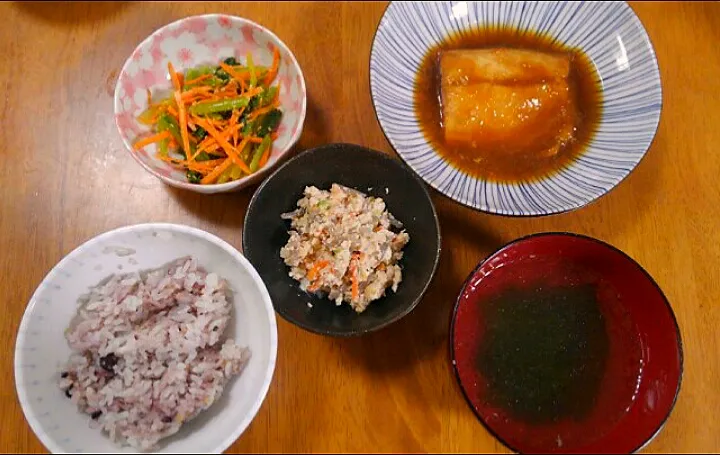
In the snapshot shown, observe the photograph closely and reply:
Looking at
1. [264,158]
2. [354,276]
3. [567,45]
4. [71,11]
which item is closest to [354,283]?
[354,276]

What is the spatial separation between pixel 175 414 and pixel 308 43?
3.48 feet

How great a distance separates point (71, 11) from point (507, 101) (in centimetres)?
128

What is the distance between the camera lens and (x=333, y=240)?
4.41 ft

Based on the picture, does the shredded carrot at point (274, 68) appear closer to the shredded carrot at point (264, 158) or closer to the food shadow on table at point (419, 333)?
the shredded carrot at point (264, 158)

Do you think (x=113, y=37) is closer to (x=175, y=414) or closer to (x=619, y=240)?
(x=175, y=414)

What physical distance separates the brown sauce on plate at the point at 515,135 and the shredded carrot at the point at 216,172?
1.65 feet

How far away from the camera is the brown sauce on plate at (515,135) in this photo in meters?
1.52

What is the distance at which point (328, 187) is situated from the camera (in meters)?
1.43

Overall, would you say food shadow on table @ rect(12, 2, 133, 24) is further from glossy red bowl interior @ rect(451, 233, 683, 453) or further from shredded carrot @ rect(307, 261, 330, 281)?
glossy red bowl interior @ rect(451, 233, 683, 453)

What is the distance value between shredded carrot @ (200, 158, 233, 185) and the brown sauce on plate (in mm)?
502

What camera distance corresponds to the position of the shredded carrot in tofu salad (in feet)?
4.82

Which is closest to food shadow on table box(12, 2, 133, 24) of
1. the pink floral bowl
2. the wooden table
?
the wooden table

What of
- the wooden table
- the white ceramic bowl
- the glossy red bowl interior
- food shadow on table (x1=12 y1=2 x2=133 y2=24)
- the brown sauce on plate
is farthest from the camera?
food shadow on table (x1=12 y1=2 x2=133 y2=24)

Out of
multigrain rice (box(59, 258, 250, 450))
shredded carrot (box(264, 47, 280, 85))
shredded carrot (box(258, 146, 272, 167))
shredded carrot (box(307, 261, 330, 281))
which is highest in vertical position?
shredded carrot (box(264, 47, 280, 85))
